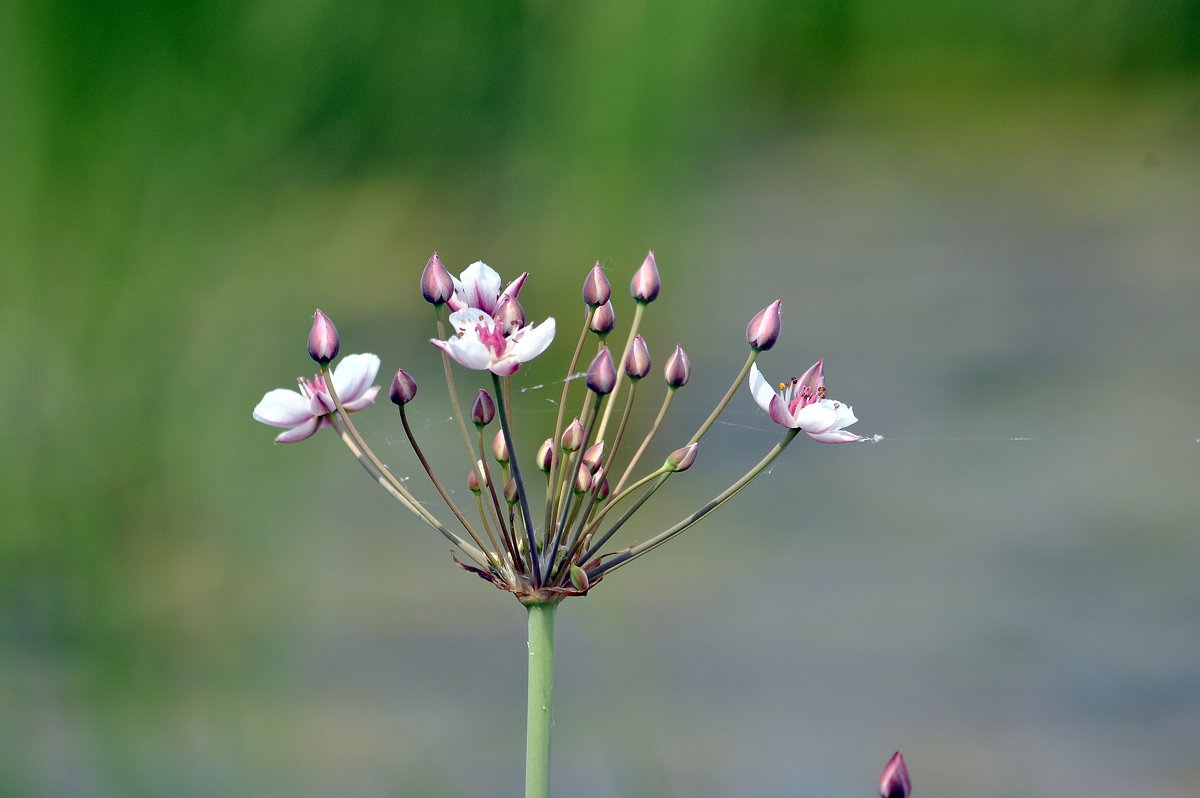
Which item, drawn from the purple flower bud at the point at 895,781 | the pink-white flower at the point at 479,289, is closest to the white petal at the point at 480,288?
the pink-white flower at the point at 479,289

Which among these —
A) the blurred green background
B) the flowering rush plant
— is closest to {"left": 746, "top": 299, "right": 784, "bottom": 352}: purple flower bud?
the flowering rush plant

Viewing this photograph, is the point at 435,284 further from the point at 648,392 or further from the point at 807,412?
the point at 648,392

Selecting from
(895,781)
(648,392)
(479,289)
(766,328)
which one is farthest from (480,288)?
(648,392)

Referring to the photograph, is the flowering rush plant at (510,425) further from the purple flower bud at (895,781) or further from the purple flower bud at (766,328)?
the purple flower bud at (895,781)

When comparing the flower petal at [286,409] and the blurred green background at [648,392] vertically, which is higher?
the blurred green background at [648,392]

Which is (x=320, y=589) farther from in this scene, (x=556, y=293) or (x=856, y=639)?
(x=856, y=639)

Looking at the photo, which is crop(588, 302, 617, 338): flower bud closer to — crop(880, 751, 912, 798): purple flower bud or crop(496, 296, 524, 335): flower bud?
crop(496, 296, 524, 335): flower bud
